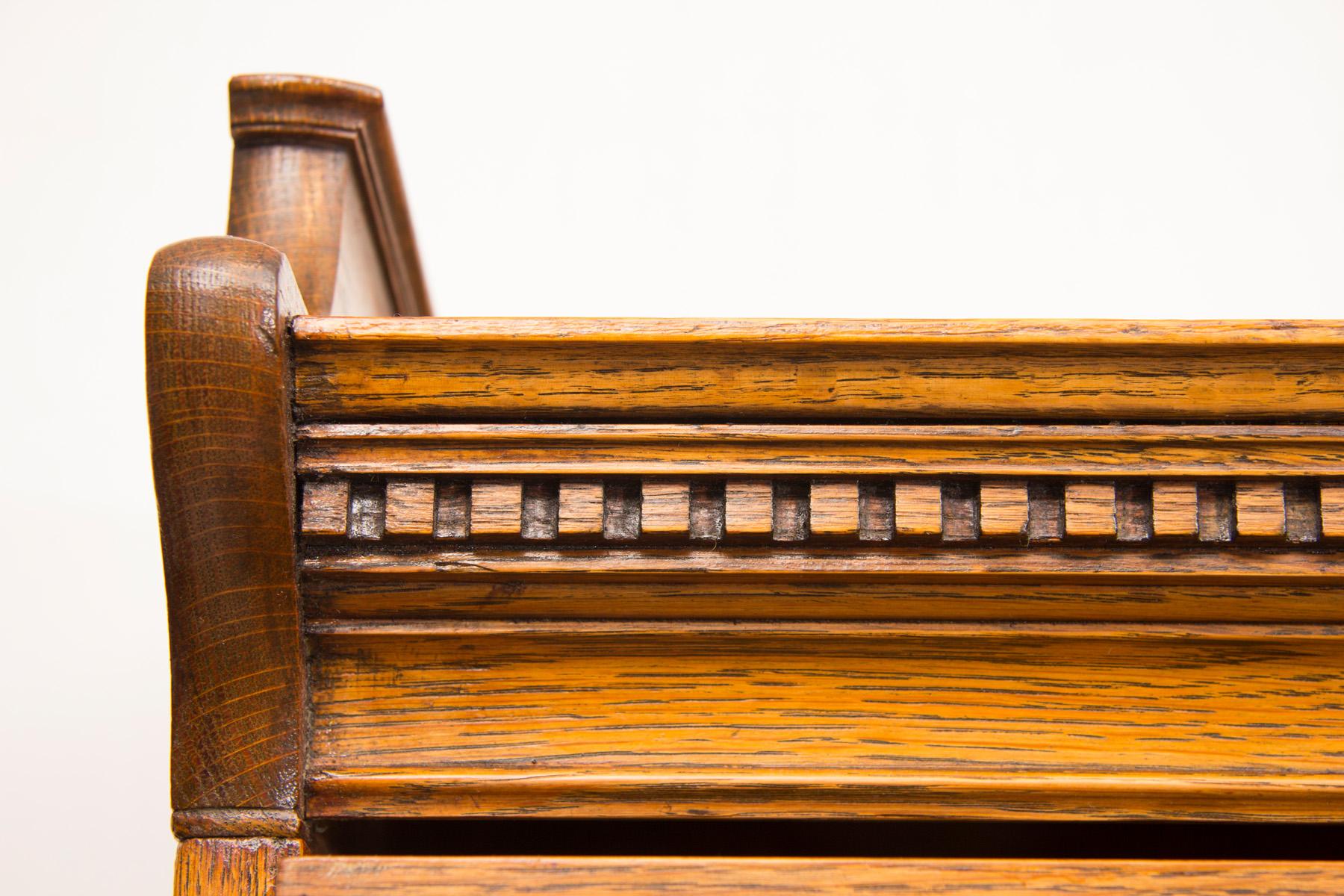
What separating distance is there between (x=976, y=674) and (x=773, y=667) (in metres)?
0.08

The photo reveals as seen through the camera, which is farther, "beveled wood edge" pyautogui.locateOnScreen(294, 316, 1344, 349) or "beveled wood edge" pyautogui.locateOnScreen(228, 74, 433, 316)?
"beveled wood edge" pyautogui.locateOnScreen(228, 74, 433, 316)

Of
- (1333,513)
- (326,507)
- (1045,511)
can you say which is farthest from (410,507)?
(1333,513)

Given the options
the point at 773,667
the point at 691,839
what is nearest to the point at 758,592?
the point at 773,667

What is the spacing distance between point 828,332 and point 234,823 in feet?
0.96

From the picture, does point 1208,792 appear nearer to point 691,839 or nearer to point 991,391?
point 991,391

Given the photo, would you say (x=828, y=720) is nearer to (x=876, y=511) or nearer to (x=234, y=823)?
(x=876, y=511)

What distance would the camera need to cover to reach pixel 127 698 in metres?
1.02

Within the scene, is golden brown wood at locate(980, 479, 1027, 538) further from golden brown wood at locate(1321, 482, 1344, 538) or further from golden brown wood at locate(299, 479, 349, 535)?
golden brown wood at locate(299, 479, 349, 535)

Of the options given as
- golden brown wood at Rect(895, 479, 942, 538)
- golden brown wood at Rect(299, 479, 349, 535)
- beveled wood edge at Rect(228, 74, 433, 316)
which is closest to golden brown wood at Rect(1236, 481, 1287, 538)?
golden brown wood at Rect(895, 479, 942, 538)

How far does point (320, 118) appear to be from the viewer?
23.2 inches

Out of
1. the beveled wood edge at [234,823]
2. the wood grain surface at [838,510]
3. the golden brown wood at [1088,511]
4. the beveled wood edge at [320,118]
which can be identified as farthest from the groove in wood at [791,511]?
the beveled wood edge at [320,118]

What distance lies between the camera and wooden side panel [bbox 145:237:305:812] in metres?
0.34

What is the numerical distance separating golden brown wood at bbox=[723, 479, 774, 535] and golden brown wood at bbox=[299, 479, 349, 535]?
0.15 metres

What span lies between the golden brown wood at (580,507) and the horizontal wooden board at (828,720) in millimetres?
45
